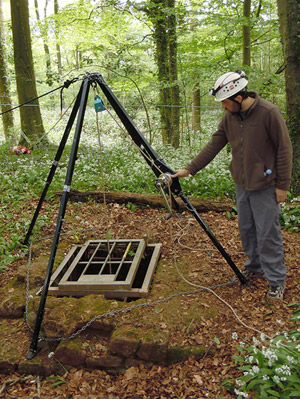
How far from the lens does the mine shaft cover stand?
135 inches

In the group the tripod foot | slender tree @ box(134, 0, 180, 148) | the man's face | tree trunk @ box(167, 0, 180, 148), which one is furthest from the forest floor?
slender tree @ box(134, 0, 180, 148)

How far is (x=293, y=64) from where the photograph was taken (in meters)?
5.06

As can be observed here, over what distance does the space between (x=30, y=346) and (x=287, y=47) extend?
5.51 m

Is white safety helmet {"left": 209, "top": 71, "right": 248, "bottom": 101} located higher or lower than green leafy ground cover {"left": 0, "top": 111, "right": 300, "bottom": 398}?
higher

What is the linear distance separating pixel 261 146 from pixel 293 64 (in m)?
3.06

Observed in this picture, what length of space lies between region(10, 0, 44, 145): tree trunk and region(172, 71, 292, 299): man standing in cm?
694

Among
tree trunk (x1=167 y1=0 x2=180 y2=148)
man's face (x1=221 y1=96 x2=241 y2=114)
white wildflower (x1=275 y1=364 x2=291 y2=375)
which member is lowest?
white wildflower (x1=275 y1=364 x2=291 y2=375)

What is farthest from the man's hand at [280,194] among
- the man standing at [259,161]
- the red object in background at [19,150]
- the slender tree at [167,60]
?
the red object in background at [19,150]

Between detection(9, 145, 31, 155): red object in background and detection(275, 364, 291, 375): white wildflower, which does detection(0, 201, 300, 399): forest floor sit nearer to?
detection(275, 364, 291, 375): white wildflower

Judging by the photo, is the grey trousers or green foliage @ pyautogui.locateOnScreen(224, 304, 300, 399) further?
the grey trousers

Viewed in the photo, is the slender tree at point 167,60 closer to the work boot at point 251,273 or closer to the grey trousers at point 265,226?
the grey trousers at point 265,226

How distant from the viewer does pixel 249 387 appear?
2.18 meters

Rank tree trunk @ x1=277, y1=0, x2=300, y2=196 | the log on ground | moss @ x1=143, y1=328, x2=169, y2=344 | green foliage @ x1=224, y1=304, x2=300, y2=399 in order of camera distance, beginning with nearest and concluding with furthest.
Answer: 1. green foliage @ x1=224, y1=304, x2=300, y2=399
2. moss @ x1=143, y1=328, x2=169, y2=344
3. tree trunk @ x1=277, y1=0, x2=300, y2=196
4. the log on ground

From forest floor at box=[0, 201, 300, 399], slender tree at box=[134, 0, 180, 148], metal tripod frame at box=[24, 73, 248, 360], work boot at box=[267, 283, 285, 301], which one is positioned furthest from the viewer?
slender tree at box=[134, 0, 180, 148]
